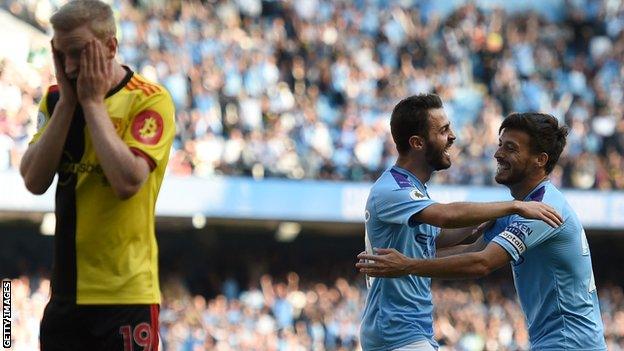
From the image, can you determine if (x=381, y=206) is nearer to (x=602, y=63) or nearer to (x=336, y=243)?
(x=336, y=243)

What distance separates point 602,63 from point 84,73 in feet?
71.3

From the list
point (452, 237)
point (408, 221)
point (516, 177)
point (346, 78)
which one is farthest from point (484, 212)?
point (346, 78)

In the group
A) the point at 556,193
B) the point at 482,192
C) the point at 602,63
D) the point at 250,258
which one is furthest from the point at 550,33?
the point at 556,193

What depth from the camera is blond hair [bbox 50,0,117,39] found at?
4.14 meters

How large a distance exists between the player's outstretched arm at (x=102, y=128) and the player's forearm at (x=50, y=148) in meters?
0.11

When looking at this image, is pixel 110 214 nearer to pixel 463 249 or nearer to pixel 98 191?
Answer: pixel 98 191

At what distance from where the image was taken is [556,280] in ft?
18.0

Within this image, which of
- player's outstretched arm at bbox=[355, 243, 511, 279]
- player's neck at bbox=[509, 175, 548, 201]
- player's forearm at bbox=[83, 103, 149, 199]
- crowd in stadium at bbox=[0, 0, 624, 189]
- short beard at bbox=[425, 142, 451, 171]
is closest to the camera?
player's forearm at bbox=[83, 103, 149, 199]

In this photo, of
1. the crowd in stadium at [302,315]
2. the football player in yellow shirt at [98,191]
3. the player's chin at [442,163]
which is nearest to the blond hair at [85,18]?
the football player in yellow shirt at [98,191]

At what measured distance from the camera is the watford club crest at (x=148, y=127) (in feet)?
14.0

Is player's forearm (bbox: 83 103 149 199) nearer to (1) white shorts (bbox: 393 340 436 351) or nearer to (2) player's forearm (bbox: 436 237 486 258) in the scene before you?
(1) white shorts (bbox: 393 340 436 351)

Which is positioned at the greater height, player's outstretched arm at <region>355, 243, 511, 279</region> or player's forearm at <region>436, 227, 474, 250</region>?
player's forearm at <region>436, 227, 474, 250</region>

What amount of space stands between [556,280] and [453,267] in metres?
0.51

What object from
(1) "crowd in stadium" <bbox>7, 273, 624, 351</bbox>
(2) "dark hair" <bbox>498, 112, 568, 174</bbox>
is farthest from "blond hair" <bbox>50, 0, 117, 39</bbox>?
(1) "crowd in stadium" <bbox>7, 273, 624, 351</bbox>
